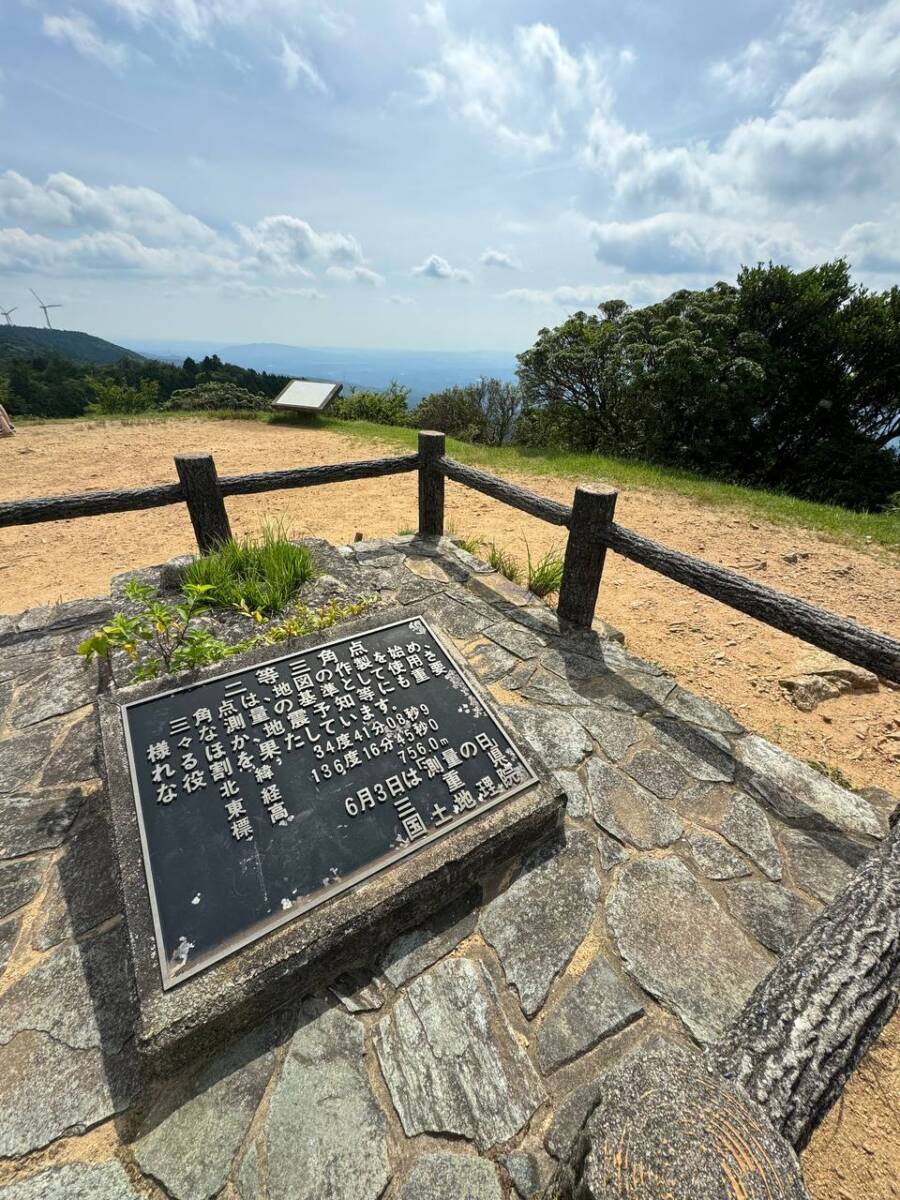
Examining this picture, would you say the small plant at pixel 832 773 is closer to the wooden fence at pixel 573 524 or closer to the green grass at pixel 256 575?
the wooden fence at pixel 573 524

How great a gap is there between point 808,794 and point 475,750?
6.19 feet

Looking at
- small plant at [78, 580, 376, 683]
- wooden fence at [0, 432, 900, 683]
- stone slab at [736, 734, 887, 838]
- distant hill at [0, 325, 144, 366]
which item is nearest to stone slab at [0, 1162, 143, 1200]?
small plant at [78, 580, 376, 683]

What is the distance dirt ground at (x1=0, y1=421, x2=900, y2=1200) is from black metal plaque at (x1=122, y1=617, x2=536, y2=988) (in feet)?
5.10

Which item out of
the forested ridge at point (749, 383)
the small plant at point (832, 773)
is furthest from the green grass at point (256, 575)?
the forested ridge at point (749, 383)

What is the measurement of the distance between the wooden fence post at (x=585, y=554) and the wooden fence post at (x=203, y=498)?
2.85 m

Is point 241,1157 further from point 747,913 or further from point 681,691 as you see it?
point 681,691

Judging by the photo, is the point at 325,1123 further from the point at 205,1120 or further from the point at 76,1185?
the point at 76,1185

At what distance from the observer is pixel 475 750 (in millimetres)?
2309

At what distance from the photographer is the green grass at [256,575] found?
347 centimetres

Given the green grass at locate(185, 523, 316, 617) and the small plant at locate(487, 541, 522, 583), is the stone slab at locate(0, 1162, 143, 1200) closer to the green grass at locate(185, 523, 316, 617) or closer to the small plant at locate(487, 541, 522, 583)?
the green grass at locate(185, 523, 316, 617)

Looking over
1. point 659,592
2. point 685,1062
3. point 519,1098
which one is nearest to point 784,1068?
point 685,1062

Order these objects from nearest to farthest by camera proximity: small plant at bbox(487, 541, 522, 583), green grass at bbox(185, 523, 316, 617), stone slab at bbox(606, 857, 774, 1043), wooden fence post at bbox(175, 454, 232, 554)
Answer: stone slab at bbox(606, 857, 774, 1043) → green grass at bbox(185, 523, 316, 617) → wooden fence post at bbox(175, 454, 232, 554) → small plant at bbox(487, 541, 522, 583)

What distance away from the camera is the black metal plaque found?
69.3 inches

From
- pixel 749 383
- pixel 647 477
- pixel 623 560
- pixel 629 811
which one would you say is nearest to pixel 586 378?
pixel 749 383
